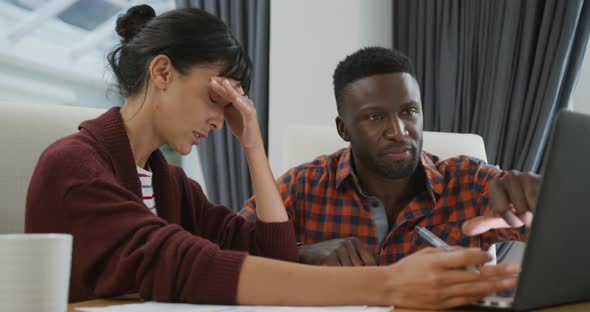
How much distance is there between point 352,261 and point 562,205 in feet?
2.15

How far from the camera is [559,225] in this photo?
70 centimetres

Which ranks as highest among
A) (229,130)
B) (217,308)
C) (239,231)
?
(217,308)

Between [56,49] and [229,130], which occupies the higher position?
[56,49]

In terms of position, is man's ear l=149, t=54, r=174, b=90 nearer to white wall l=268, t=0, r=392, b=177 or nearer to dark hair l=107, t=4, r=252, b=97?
dark hair l=107, t=4, r=252, b=97

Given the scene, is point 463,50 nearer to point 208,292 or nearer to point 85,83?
point 85,83

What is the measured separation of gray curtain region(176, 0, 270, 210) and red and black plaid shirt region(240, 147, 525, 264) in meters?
1.27

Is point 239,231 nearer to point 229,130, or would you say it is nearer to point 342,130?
point 342,130

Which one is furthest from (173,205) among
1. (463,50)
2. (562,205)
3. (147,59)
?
(463,50)

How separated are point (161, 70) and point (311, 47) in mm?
1626

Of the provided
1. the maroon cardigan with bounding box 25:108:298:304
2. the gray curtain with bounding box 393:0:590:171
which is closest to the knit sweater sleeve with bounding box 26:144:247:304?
the maroon cardigan with bounding box 25:108:298:304

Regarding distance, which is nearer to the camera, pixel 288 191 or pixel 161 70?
pixel 161 70

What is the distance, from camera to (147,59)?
129 centimetres

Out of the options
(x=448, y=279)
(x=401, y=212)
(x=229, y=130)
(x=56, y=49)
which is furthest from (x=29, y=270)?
(x=56, y=49)

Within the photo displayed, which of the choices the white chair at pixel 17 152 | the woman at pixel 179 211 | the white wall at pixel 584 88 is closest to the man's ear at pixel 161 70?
the woman at pixel 179 211
